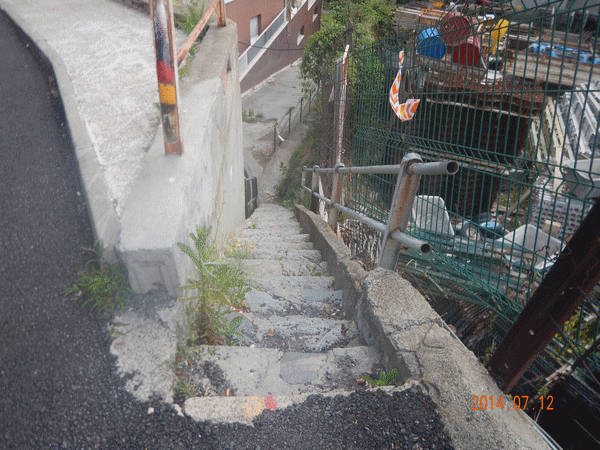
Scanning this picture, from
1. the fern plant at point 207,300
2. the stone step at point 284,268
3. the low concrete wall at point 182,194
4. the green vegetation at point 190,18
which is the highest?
the green vegetation at point 190,18

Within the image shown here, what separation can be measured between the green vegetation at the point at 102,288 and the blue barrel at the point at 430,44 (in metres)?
2.62

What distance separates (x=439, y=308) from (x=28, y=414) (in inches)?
118

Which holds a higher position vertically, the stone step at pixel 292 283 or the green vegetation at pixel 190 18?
the green vegetation at pixel 190 18

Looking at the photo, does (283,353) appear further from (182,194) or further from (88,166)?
(88,166)

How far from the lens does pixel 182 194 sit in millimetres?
2182

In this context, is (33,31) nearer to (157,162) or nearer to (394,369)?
(157,162)

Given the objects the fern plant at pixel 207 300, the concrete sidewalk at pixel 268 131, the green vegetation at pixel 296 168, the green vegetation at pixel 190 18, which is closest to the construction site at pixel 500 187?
the fern plant at pixel 207 300

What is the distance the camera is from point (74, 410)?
156 centimetres

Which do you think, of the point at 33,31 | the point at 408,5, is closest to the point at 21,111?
the point at 33,31

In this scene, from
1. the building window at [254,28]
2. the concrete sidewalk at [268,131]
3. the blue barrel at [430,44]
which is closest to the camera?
the blue barrel at [430,44]

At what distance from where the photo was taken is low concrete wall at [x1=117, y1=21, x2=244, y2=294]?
1913 millimetres

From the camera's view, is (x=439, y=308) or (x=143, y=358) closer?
(x=143, y=358)

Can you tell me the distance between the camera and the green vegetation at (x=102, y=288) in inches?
76.4

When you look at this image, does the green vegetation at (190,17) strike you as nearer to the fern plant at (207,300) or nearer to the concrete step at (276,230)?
the concrete step at (276,230)
